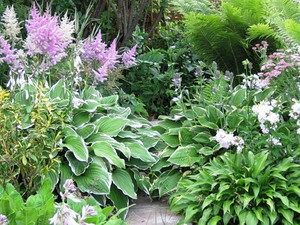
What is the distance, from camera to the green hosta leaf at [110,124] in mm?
3793

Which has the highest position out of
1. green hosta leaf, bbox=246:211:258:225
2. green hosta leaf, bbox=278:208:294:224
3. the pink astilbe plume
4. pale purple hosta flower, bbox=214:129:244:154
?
the pink astilbe plume

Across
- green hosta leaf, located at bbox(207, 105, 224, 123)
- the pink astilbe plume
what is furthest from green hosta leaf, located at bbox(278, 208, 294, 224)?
the pink astilbe plume

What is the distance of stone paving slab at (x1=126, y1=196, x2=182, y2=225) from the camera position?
344cm

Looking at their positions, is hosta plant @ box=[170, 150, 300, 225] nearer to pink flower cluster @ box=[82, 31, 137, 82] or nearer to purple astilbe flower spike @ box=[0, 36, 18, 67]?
pink flower cluster @ box=[82, 31, 137, 82]

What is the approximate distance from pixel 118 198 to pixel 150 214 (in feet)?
0.83

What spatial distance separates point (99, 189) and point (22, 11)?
2.61 m

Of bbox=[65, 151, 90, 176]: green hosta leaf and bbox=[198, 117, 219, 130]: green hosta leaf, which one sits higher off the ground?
bbox=[198, 117, 219, 130]: green hosta leaf

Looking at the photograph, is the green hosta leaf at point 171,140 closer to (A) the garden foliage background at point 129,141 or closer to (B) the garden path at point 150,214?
(A) the garden foliage background at point 129,141

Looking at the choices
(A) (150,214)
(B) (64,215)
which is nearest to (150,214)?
(A) (150,214)

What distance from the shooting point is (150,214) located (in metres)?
3.59

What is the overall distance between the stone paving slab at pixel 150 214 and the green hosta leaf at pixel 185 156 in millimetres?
331

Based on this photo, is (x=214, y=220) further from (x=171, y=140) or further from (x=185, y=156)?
(x=171, y=140)

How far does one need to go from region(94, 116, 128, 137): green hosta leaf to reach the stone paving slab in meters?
0.58

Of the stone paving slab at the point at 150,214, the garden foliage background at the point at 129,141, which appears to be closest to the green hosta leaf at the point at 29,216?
the garden foliage background at the point at 129,141
